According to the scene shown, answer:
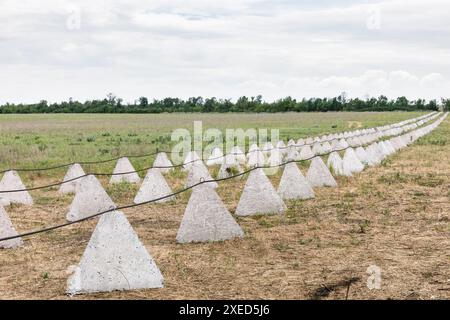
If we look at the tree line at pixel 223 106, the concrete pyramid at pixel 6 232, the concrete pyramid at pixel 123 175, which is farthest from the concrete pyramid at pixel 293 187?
the tree line at pixel 223 106

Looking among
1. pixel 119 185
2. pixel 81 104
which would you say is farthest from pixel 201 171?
pixel 81 104

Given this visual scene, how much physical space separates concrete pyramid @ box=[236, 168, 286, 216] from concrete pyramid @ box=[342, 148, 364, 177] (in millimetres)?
A: 5127

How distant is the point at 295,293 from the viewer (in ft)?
20.1

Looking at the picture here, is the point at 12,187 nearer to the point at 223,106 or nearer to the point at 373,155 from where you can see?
the point at 373,155

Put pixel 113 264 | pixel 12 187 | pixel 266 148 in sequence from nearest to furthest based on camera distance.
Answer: pixel 113 264
pixel 12 187
pixel 266 148

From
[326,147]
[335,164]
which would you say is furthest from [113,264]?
[326,147]

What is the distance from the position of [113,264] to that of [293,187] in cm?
613

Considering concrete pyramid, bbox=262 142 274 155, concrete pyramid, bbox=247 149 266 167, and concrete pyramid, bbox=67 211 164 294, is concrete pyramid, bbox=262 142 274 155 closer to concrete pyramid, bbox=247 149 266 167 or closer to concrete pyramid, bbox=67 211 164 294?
concrete pyramid, bbox=247 149 266 167

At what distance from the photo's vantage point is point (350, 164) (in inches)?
616

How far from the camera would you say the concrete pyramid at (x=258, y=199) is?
10.5m

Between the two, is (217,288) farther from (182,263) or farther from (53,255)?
(53,255)

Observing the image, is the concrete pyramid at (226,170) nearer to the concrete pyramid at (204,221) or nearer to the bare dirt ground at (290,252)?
the bare dirt ground at (290,252)

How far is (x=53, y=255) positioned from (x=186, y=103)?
446 feet

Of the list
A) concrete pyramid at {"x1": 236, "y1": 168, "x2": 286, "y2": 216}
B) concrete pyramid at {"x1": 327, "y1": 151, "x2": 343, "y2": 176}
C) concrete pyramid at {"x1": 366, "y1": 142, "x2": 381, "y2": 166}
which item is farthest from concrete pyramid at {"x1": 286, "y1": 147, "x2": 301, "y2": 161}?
concrete pyramid at {"x1": 236, "y1": 168, "x2": 286, "y2": 216}
